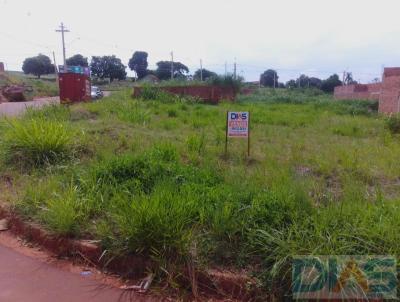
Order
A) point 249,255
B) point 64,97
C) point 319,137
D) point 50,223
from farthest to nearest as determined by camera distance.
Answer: point 64,97
point 319,137
point 50,223
point 249,255

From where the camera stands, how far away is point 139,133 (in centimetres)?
655

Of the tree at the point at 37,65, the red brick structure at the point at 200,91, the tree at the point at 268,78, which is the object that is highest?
the tree at the point at 37,65

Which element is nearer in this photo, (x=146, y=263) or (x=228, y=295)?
(x=228, y=295)

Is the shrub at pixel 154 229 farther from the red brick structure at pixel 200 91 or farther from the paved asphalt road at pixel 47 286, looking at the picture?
the red brick structure at pixel 200 91

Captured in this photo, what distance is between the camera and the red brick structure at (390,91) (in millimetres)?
15563

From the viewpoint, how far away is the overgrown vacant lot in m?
2.55

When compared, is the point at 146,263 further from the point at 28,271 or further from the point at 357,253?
the point at 357,253

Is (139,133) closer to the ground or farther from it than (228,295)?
farther from it

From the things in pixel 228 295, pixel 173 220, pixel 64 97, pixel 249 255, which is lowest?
pixel 228 295

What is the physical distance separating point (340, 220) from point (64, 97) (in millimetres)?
11257

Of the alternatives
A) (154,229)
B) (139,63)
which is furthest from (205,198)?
(139,63)

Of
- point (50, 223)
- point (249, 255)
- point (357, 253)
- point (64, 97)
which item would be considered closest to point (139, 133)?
point (50, 223)

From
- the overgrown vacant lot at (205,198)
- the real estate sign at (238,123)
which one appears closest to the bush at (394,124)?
the overgrown vacant lot at (205,198)

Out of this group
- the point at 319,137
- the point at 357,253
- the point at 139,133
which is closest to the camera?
the point at 357,253
